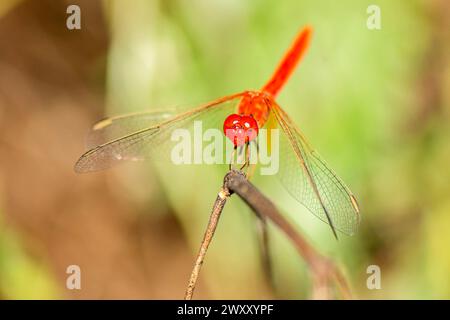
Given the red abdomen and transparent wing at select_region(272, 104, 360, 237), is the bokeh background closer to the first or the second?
transparent wing at select_region(272, 104, 360, 237)

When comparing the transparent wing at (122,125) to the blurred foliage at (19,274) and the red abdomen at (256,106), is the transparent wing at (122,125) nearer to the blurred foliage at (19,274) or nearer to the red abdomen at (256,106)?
the red abdomen at (256,106)

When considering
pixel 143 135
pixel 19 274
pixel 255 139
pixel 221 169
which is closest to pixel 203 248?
pixel 255 139

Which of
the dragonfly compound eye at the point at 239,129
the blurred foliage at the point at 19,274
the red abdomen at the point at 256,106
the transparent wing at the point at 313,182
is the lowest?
the blurred foliage at the point at 19,274

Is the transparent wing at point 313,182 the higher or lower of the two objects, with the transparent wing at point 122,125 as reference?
lower

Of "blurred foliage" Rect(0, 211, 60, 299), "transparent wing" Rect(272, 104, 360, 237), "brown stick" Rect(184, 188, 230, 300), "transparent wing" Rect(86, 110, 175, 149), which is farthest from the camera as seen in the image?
"blurred foliage" Rect(0, 211, 60, 299)

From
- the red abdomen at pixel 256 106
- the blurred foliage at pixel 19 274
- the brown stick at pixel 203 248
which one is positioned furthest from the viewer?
the blurred foliage at pixel 19 274

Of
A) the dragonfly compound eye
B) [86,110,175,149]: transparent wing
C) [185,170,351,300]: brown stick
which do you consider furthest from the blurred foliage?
[185,170,351,300]: brown stick

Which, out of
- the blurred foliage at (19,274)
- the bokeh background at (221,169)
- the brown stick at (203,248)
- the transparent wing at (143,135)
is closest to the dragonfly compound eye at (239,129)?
the transparent wing at (143,135)
